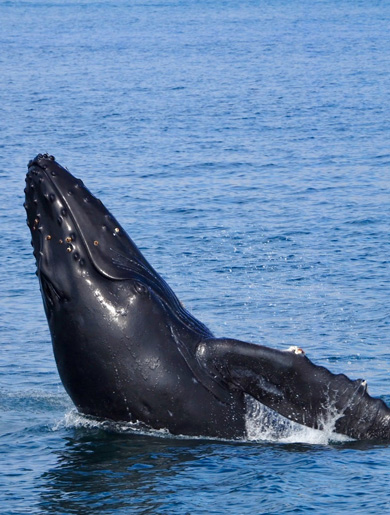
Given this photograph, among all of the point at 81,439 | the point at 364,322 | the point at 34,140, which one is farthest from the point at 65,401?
the point at 34,140

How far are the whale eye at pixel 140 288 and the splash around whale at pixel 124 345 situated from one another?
2 centimetres

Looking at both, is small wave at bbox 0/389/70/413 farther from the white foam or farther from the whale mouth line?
the whale mouth line

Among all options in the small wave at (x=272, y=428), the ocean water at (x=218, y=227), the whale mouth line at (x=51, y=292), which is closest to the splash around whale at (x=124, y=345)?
the whale mouth line at (x=51, y=292)

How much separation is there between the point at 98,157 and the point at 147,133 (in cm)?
533

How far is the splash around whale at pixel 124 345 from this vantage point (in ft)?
47.0

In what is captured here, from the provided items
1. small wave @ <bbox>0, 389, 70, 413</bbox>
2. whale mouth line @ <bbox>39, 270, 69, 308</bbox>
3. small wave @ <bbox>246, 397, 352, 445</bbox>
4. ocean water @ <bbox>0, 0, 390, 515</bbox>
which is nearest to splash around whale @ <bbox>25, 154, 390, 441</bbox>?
whale mouth line @ <bbox>39, 270, 69, 308</bbox>

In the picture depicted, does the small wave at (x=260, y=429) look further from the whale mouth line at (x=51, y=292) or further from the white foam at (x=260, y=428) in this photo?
the whale mouth line at (x=51, y=292)

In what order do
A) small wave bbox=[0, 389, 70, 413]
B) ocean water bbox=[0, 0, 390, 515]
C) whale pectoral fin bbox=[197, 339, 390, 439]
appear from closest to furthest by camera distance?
ocean water bbox=[0, 0, 390, 515] < whale pectoral fin bbox=[197, 339, 390, 439] < small wave bbox=[0, 389, 70, 413]

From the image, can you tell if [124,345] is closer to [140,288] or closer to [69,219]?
[140,288]

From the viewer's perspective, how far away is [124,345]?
47.4 ft

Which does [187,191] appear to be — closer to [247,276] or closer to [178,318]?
[247,276]

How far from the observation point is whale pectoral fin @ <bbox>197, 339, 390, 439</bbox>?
45.9 feet

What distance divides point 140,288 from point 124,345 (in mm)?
757

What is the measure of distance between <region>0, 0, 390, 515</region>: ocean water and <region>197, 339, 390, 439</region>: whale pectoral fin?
35 centimetres
